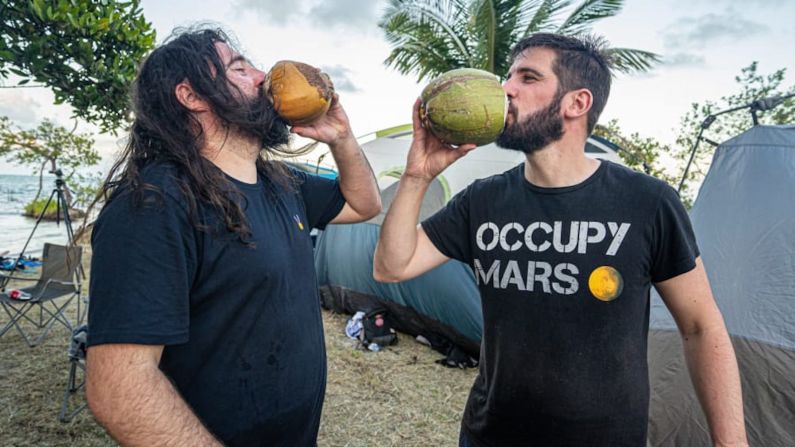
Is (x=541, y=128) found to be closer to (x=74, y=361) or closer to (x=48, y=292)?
(x=74, y=361)

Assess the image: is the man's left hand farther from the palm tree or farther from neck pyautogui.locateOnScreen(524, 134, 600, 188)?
the palm tree

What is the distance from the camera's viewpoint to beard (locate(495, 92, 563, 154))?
1641 millimetres

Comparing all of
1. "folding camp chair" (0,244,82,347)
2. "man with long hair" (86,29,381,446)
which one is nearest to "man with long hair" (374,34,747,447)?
"man with long hair" (86,29,381,446)

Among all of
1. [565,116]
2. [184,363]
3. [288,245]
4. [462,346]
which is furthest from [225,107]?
[462,346]

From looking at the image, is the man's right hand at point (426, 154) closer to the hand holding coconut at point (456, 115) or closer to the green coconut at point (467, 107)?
the hand holding coconut at point (456, 115)

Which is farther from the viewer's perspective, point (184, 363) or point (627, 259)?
point (627, 259)

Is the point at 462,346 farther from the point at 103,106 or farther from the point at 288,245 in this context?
the point at 103,106

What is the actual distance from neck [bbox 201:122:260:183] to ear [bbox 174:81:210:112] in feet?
0.30

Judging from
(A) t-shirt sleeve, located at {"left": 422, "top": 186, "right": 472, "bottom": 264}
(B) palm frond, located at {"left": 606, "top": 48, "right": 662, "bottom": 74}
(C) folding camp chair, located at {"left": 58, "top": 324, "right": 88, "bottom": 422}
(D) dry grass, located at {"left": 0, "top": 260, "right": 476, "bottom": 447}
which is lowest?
(D) dry grass, located at {"left": 0, "top": 260, "right": 476, "bottom": 447}

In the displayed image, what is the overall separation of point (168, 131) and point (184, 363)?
78 centimetres

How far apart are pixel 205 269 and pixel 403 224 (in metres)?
0.77

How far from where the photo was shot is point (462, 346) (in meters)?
4.69

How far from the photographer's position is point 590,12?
33.7ft

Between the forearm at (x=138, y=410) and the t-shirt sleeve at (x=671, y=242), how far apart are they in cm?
149
